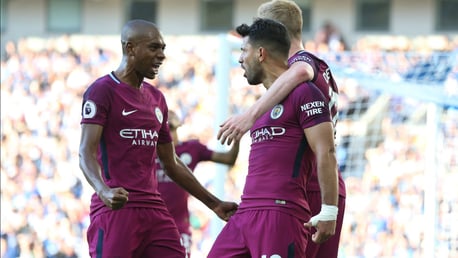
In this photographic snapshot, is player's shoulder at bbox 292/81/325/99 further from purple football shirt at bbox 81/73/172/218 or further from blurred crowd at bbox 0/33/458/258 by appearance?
blurred crowd at bbox 0/33/458/258

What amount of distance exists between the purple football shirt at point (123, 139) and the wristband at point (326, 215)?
1.11 metres

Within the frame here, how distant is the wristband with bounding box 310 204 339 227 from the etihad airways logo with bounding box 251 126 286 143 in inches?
17.9

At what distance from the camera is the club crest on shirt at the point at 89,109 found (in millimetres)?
5641

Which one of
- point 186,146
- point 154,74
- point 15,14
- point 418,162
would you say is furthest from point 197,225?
point 15,14

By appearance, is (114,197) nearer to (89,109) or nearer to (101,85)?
(89,109)

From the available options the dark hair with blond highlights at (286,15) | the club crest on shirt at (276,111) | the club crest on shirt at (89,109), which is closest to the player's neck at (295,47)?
the dark hair with blond highlights at (286,15)

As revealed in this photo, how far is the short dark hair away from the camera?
536cm

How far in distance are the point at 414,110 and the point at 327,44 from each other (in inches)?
320

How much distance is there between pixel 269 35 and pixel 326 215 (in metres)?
1.01

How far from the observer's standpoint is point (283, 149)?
522 cm

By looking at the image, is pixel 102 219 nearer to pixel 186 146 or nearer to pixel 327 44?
pixel 186 146

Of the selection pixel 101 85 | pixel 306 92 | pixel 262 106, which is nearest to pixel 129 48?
pixel 101 85

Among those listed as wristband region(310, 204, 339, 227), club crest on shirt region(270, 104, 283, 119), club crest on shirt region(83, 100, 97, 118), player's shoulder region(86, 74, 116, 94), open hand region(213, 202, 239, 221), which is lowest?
open hand region(213, 202, 239, 221)

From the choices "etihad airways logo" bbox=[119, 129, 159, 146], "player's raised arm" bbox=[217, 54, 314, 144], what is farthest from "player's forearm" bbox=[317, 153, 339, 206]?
"etihad airways logo" bbox=[119, 129, 159, 146]
